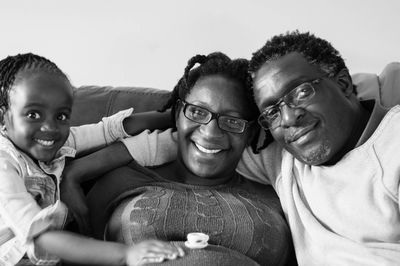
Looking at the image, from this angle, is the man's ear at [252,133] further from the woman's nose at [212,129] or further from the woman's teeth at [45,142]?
the woman's teeth at [45,142]

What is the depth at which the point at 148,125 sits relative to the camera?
163 cm

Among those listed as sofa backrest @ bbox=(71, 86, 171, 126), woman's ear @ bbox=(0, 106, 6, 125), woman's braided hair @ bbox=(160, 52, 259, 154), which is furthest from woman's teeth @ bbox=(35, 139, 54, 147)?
sofa backrest @ bbox=(71, 86, 171, 126)

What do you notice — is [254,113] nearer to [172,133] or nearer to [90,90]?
[172,133]

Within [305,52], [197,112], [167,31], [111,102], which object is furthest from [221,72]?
[167,31]

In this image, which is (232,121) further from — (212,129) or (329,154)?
(329,154)

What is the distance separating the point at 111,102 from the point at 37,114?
26.0 inches

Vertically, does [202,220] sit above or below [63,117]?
below

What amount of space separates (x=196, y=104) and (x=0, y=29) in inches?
61.1

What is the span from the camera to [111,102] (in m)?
1.96

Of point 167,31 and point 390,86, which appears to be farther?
point 167,31

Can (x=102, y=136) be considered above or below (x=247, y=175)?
above

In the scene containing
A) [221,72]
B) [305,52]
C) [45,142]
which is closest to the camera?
[45,142]

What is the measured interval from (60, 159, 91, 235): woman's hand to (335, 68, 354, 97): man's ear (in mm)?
820

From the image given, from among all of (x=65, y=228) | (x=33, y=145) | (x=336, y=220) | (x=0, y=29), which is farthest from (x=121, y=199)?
(x=0, y=29)
